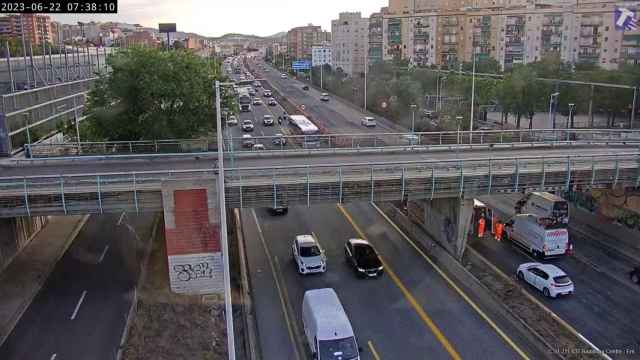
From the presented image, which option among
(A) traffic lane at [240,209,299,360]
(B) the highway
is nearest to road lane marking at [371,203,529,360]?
(B) the highway

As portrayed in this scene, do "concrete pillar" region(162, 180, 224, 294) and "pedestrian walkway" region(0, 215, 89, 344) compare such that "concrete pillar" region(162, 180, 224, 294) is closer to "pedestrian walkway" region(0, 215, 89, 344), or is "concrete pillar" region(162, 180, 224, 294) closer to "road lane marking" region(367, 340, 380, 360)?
"pedestrian walkway" region(0, 215, 89, 344)

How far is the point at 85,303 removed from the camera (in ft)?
71.1

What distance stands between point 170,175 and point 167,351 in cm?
739

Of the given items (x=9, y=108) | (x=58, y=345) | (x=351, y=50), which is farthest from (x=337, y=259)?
(x=351, y=50)

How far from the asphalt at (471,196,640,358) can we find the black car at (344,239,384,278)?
5.71m

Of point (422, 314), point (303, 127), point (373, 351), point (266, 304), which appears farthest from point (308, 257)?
point (303, 127)

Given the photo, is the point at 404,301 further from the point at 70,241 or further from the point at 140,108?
the point at 140,108

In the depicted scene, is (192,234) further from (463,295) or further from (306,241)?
(463,295)

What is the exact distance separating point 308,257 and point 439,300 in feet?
18.5

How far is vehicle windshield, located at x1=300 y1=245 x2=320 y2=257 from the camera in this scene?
79.8 feet

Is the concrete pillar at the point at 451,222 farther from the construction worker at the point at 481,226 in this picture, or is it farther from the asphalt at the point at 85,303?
the asphalt at the point at 85,303

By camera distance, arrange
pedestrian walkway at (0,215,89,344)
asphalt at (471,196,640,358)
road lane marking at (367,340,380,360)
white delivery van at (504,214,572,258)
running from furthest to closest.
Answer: white delivery van at (504,214,572,258), pedestrian walkway at (0,215,89,344), asphalt at (471,196,640,358), road lane marking at (367,340,380,360)

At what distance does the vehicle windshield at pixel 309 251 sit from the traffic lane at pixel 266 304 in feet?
5.02

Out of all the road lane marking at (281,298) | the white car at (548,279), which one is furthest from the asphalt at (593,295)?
the road lane marking at (281,298)
